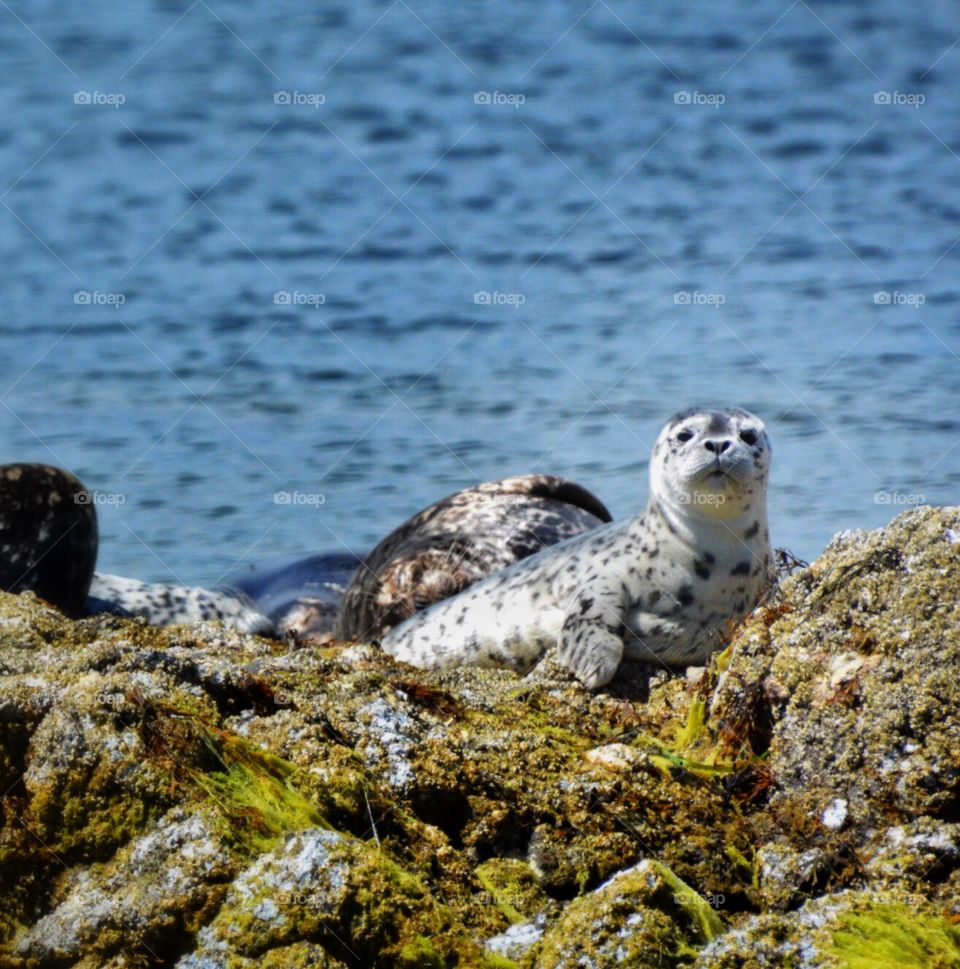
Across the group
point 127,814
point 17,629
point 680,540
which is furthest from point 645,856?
point 680,540

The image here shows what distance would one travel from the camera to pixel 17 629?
3.99 meters

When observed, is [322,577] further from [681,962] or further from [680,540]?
[681,962]

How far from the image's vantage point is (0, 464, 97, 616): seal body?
8953 millimetres

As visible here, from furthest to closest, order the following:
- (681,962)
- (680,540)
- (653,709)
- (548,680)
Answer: (680,540)
(548,680)
(653,709)
(681,962)

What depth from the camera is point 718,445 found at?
700 cm

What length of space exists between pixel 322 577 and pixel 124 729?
8724mm

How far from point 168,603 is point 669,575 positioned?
4.40 metres

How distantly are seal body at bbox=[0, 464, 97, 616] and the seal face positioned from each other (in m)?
2.54

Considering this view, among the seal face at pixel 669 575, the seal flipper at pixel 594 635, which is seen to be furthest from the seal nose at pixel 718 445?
the seal flipper at pixel 594 635

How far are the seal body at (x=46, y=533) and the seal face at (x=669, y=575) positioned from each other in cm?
254

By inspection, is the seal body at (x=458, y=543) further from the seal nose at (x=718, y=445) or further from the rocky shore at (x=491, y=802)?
the rocky shore at (x=491, y=802)

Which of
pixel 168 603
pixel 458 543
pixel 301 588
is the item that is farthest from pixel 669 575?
pixel 301 588

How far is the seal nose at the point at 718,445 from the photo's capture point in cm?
698

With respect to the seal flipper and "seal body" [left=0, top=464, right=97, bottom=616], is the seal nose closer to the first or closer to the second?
the seal flipper
